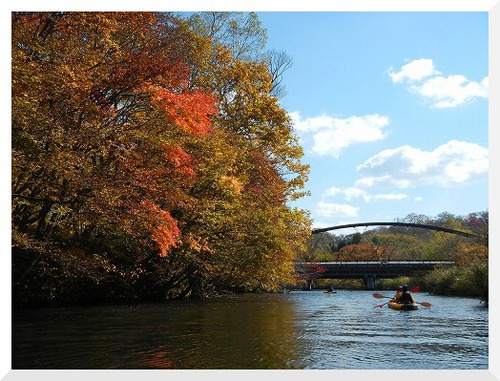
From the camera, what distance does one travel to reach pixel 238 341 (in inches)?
435

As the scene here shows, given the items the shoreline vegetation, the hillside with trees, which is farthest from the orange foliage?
the shoreline vegetation

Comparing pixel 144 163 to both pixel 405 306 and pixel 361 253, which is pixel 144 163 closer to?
pixel 405 306

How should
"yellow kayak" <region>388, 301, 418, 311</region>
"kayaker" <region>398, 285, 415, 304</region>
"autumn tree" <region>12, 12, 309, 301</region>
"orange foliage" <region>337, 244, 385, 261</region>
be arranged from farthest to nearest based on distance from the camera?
"orange foliage" <region>337, 244, 385, 261</region> → "kayaker" <region>398, 285, 415, 304</region> → "yellow kayak" <region>388, 301, 418, 311</region> → "autumn tree" <region>12, 12, 309, 301</region>

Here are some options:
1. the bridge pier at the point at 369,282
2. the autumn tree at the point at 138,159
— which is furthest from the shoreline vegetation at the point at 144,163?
the bridge pier at the point at 369,282

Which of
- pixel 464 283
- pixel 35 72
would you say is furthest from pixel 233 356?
pixel 464 283

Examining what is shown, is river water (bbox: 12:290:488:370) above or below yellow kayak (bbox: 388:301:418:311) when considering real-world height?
above

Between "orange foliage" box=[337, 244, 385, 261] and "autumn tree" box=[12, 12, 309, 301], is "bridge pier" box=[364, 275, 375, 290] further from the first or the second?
"autumn tree" box=[12, 12, 309, 301]

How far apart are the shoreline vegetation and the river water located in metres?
1.80

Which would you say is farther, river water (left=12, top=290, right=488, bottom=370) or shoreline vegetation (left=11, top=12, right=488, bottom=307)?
shoreline vegetation (left=11, top=12, right=488, bottom=307)

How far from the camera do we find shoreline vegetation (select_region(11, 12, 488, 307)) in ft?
41.2

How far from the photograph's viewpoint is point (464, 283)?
28.3 m

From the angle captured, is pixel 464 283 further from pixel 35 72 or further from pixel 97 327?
pixel 35 72

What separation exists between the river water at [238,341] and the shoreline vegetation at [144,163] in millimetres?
1798
